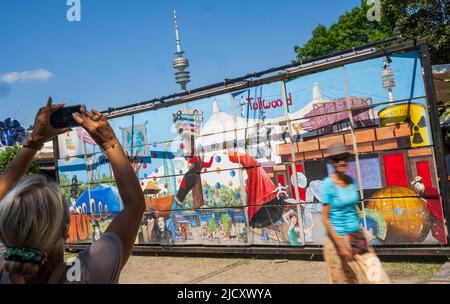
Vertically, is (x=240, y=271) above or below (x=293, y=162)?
below

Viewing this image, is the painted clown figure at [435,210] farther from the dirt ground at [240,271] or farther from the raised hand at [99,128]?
the raised hand at [99,128]

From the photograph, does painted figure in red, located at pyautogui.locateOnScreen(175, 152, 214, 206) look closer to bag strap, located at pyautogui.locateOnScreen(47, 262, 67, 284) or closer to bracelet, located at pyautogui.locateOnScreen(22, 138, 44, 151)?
bracelet, located at pyautogui.locateOnScreen(22, 138, 44, 151)

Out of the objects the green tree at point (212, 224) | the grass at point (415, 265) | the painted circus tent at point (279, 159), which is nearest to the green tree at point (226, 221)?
the painted circus tent at point (279, 159)

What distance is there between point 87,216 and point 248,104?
573 centimetres

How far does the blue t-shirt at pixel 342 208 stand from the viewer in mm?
5066

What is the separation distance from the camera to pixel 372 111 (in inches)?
330

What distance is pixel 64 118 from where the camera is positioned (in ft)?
7.59

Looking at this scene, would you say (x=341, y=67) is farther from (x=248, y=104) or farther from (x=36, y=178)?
(x=36, y=178)

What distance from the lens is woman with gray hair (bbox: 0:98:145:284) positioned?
167cm

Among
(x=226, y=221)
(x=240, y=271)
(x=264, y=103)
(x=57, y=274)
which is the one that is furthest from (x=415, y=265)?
(x=57, y=274)

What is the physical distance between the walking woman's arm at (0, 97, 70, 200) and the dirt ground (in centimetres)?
597

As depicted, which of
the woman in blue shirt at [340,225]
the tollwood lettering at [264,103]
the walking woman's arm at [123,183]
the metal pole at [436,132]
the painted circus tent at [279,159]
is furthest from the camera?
the tollwood lettering at [264,103]

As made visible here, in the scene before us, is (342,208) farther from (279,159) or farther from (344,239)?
(279,159)

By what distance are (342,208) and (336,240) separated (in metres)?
0.36
